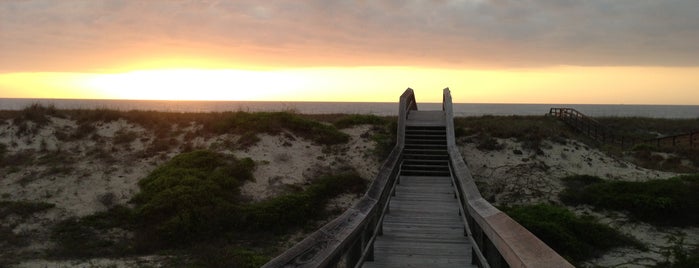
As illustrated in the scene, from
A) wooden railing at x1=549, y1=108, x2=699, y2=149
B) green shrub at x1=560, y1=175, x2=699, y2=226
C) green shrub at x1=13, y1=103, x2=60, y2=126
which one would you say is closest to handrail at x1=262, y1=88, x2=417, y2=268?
green shrub at x1=560, y1=175, x2=699, y2=226

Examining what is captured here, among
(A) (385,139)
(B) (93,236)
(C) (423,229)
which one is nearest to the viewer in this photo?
(C) (423,229)

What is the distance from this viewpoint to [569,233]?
38.7 feet

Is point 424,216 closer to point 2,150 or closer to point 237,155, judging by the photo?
point 237,155

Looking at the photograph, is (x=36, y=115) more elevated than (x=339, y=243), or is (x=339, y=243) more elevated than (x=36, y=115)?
(x=36, y=115)

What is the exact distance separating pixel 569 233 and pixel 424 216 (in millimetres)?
4502

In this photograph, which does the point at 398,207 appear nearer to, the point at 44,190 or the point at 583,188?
the point at 583,188

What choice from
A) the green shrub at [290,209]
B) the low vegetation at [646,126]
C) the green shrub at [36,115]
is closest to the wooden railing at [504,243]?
the green shrub at [290,209]

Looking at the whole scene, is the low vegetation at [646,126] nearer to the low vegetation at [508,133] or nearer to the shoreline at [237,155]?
the low vegetation at [508,133]

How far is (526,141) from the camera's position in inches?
770

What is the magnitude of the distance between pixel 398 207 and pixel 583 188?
8.44 m

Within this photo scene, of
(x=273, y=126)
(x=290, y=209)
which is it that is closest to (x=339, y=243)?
(x=290, y=209)

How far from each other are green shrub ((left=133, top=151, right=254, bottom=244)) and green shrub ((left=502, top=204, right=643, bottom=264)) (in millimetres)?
7327

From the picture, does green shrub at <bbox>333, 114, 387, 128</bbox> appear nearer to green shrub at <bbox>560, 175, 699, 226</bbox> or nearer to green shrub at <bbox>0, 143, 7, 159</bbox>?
green shrub at <bbox>560, 175, 699, 226</bbox>

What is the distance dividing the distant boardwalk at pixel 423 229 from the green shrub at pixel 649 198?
4.32 metres
